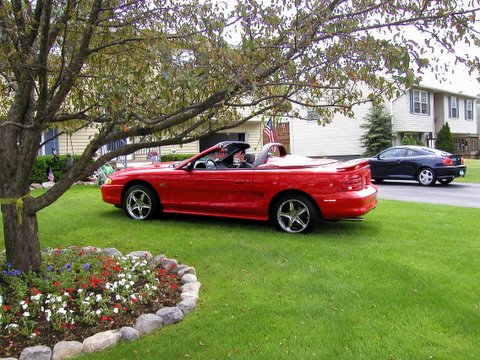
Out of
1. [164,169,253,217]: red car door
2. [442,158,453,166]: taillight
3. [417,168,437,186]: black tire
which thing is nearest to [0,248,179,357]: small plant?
[164,169,253,217]: red car door

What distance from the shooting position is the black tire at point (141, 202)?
794 centimetres

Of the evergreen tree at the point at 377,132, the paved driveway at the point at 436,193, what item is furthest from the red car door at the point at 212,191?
the evergreen tree at the point at 377,132

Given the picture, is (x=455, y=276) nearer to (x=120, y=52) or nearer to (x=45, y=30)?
(x=120, y=52)

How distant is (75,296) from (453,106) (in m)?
37.6

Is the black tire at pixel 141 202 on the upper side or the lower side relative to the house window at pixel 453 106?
lower

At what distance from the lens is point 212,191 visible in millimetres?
7465

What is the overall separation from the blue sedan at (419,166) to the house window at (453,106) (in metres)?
21.8

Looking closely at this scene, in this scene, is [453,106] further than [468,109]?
No

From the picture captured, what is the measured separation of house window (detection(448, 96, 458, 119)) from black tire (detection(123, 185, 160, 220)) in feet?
110

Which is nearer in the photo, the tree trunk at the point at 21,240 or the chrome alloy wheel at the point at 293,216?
the tree trunk at the point at 21,240

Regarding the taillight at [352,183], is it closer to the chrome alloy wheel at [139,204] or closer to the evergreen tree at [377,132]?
the chrome alloy wheel at [139,204]

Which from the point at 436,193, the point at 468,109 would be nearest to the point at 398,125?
the point at 468,109

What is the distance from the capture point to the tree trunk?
4309 mm

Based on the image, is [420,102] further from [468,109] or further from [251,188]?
[251,188]
